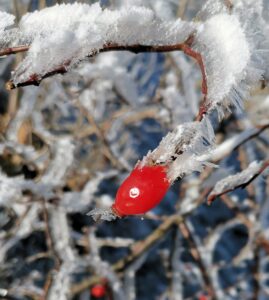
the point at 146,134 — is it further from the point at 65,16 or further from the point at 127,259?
the point at 65,16

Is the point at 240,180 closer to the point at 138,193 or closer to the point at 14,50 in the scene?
the point at 138,193

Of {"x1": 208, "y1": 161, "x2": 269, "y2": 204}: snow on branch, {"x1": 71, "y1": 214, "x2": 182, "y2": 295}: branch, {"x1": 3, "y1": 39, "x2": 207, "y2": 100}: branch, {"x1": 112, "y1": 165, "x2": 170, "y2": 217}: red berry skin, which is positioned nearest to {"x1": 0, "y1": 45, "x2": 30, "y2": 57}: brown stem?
{"x1": 3, "y1": 39, "x2": 207, "y2": 100}: branch

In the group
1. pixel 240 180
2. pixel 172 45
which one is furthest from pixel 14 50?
pixel 240 180

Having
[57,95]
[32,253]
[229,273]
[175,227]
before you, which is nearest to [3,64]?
[57,95]

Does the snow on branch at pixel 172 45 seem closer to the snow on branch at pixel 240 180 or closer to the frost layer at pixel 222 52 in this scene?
the frost layer at pixel 222 52

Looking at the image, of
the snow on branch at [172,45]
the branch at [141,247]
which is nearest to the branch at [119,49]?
the snow on branch at [172,45]

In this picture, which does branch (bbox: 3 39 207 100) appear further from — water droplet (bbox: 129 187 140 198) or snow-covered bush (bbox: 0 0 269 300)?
water droplet (bbox: 129 187 140 198)
